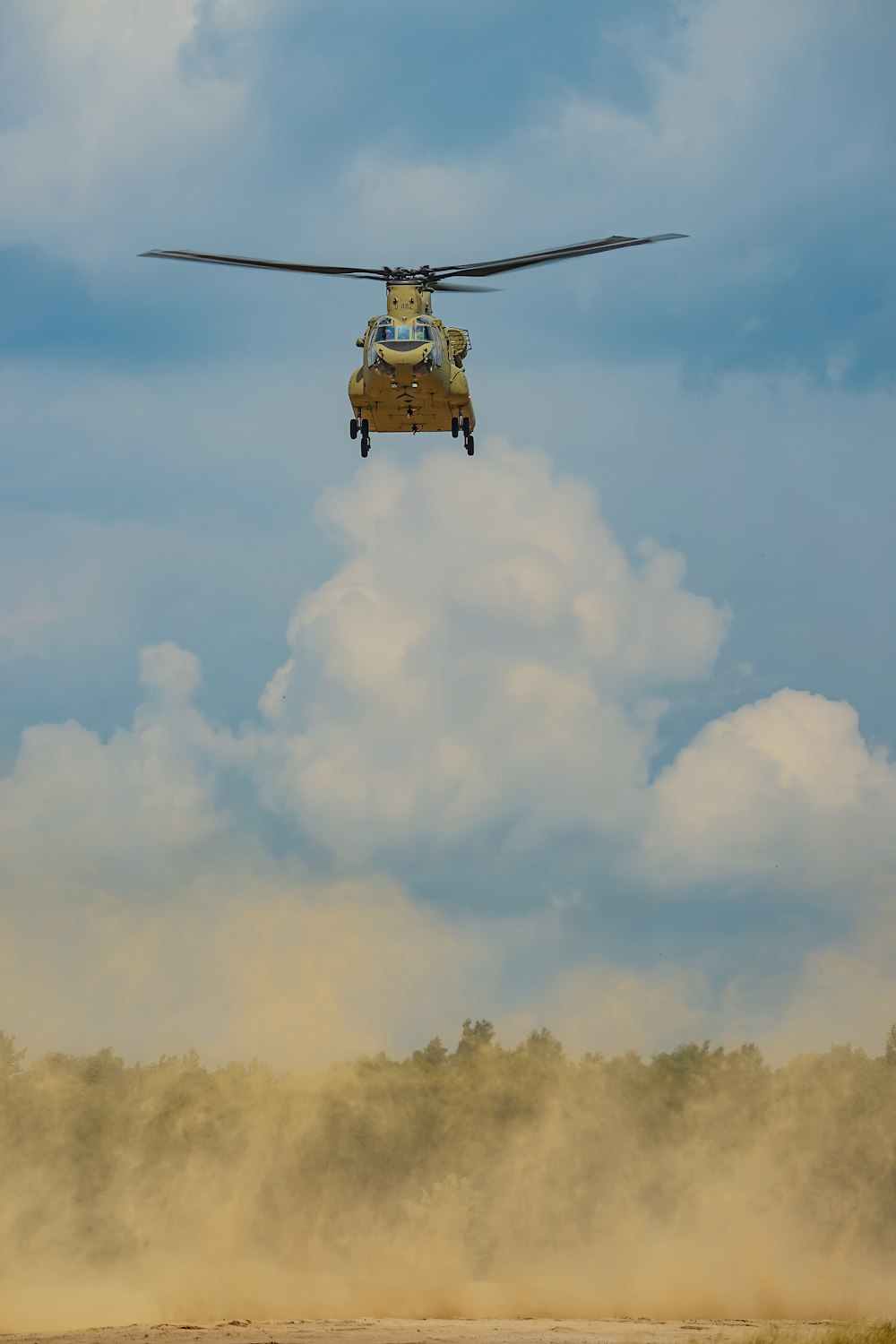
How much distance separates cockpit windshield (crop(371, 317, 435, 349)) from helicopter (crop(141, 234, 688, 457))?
3 cm

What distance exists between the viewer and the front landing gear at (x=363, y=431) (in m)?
53.3

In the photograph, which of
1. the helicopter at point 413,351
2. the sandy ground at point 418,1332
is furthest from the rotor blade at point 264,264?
the sandy ground at point 418,1332

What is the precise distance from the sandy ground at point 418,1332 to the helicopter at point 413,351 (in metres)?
26.1

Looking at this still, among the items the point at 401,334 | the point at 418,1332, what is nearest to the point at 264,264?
the point at 401,334

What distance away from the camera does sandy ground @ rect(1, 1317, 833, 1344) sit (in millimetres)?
43344

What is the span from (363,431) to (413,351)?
15.5 feet

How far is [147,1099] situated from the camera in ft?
301

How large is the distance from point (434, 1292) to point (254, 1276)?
8.12 m

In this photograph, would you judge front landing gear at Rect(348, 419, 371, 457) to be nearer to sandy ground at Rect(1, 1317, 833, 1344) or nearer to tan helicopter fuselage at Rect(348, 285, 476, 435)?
tan helicopter fuselage at Rect(348, 285, 476, 435)

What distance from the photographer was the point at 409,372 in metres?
49.8

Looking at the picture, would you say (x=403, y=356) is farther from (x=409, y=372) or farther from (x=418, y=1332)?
(x=418, y=1332)

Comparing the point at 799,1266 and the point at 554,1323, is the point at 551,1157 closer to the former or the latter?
the point at 799,1266

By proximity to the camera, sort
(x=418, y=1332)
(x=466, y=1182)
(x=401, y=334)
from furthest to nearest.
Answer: (x=466, y=1182), (x=401, y=334), (x=418, y=1332)

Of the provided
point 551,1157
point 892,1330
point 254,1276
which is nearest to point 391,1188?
point 551,1157
